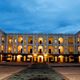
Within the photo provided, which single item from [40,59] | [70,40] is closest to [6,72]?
[40,59]

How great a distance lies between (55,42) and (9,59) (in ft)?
64.1

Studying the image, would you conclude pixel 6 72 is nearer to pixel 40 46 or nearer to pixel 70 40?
pixel 40 46

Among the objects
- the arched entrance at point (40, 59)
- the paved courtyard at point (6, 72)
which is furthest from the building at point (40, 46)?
the paved courtyard at point (6, 72)

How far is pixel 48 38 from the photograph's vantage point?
71438mm

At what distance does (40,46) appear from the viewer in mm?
71500

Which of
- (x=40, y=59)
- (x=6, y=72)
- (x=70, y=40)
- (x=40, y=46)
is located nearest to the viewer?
(x=6, y=72)

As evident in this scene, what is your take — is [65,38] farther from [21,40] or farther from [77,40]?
[21,40]

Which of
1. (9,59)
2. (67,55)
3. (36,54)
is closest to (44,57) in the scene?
(36,54)

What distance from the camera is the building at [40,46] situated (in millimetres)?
70938

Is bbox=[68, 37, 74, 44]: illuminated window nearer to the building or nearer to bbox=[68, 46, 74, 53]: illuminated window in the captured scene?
the building

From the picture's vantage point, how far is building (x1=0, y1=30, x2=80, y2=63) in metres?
70.9

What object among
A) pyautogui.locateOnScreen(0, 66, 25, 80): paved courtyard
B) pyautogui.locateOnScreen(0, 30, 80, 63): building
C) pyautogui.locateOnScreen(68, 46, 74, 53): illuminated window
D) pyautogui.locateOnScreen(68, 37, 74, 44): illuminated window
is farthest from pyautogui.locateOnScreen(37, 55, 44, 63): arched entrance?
pyautogui.locateOnScreen(0, 66, 25, 80): paved courtyard

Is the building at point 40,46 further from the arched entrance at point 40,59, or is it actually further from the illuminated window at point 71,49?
the arched entrance at point 40,59

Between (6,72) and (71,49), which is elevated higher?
(71,49)
